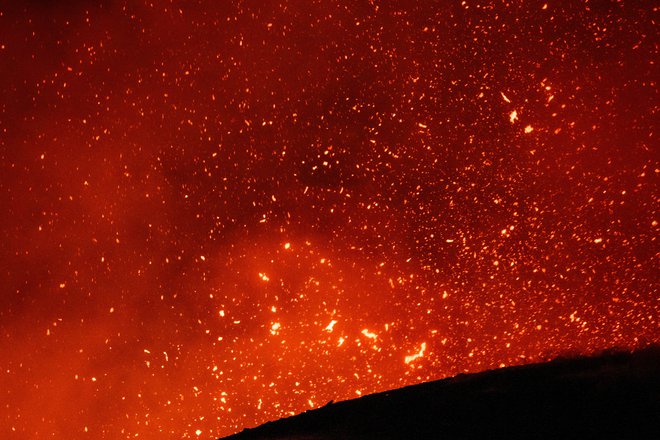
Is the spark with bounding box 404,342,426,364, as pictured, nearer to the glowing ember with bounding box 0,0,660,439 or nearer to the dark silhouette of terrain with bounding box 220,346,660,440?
the glowing ember with bounding box 0,0,660,439

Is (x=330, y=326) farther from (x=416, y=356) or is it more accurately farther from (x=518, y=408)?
(x=518, y=408)

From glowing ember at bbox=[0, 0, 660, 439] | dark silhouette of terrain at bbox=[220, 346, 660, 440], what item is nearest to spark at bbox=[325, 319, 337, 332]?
glowing ember at bbox=[0, 0, 660, 439]

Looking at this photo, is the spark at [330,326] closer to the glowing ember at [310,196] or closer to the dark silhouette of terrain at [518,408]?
the glowing ember at [310,196]

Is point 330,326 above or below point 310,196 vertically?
below

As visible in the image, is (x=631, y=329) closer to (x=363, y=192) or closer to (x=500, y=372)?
(x=363, y=192)

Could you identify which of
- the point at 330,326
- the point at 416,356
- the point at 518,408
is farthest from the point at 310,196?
the point at 518,408

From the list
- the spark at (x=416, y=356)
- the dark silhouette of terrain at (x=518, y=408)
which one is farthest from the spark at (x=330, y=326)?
the dark silhouette of terrain at (x=518, y=408)

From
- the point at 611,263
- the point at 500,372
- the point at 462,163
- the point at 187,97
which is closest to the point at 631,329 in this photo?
the point at 611,263

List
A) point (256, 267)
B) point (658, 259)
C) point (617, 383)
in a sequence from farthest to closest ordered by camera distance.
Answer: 1. point (256, 267)
2. point (658, 259)
3. point (617, 383)

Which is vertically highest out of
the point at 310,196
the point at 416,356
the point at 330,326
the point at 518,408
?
the point at 310,196
